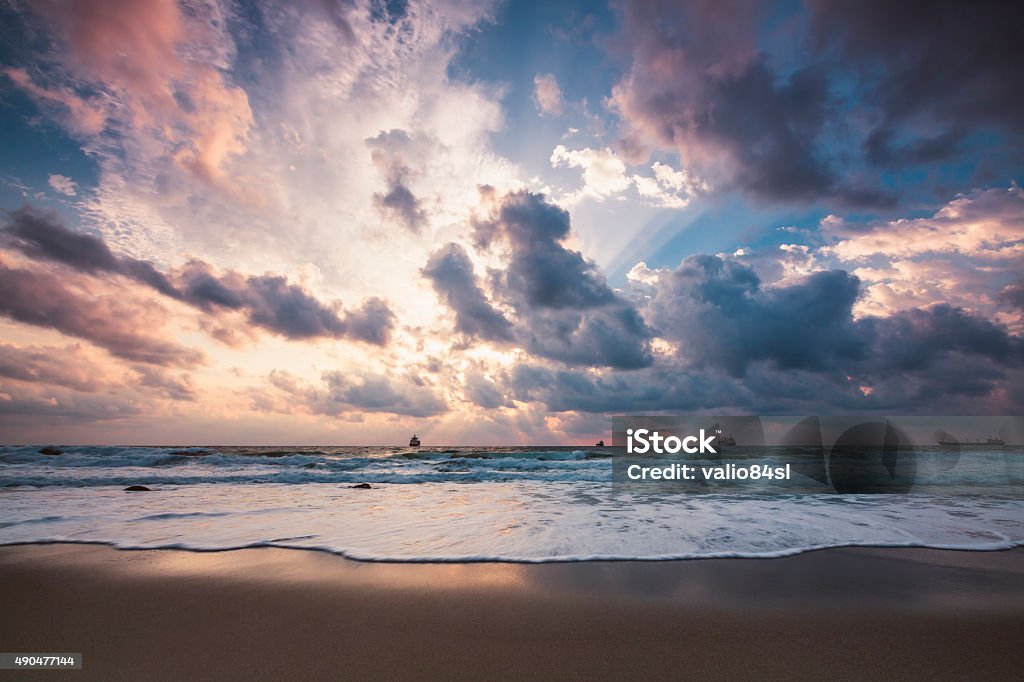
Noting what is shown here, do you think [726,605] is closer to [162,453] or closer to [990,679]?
[990,679]

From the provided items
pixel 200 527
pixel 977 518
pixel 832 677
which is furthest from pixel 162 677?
pixel 977 518

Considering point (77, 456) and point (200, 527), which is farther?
point (77, 456)

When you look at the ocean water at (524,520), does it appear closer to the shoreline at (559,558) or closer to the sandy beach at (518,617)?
the shoreline at (559,558)

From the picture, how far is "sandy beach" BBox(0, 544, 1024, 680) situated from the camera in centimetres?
308

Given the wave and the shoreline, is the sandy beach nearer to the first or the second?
the shoreline

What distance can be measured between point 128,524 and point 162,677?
7.15 metres

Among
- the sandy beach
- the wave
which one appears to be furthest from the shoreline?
the sandy beach

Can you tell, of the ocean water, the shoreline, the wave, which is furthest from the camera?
the ocean water

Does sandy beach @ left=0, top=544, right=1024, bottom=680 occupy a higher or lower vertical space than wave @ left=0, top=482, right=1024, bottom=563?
higher

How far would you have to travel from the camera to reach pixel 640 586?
4.73 m

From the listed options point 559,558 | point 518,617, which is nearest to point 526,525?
point 559,558

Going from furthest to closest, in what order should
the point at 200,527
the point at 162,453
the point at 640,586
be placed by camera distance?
1. the point at 162,453
2. the point at 200,527
3. the point at 640,586

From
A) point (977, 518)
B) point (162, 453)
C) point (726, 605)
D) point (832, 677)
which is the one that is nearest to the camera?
point (832, 677)

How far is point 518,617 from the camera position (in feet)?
12.8
